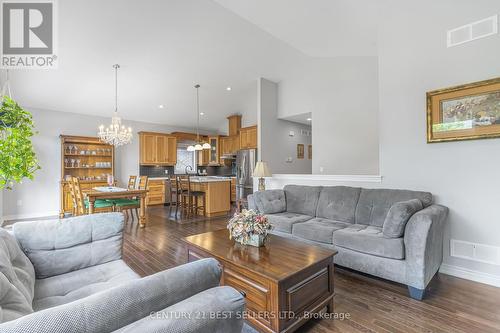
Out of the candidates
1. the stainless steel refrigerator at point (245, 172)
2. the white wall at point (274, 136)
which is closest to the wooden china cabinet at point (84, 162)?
the stainless steel refrigerator at point (245, 172)

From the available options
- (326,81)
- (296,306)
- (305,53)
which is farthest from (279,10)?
(296,306)

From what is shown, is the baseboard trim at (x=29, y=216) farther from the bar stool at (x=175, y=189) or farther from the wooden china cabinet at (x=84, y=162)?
the bar stool at (x=175, y=189)

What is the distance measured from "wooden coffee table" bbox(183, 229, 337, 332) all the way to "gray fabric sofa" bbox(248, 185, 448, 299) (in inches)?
29.4

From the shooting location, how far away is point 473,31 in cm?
267

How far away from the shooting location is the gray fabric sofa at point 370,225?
7.26 ft

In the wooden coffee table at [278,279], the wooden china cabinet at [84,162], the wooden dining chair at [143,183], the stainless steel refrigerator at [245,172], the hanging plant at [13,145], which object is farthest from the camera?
the stainless steel refrigerator at [245,172]

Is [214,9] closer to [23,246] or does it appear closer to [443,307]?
[23,246]

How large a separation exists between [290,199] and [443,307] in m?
2.27

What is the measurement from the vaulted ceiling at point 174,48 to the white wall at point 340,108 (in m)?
0.37

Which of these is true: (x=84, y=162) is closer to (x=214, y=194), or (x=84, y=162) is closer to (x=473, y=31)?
(x=214, y=194)

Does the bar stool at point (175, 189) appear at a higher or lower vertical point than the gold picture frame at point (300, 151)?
lower

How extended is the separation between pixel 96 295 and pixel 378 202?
3.18 m

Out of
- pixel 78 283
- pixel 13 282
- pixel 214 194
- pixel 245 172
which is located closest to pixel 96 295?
pixel 13 282

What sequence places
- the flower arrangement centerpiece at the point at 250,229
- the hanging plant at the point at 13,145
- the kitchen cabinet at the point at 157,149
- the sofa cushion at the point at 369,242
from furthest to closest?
the kitchen cabinet at the point at 157,149
the sofa cushion at the point at 369,242
the flower arrangement centerpiece at the point at 250,229
the hanging plant at the point at 13,145
